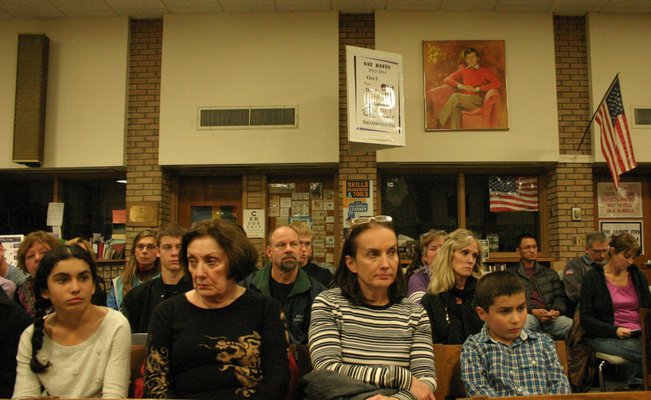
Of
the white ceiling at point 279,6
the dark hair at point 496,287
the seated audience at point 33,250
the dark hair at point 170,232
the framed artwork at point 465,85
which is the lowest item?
the dark hair at point 496,287

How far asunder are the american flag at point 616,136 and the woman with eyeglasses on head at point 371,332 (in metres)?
4.99

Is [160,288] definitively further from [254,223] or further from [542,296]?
[542,296]

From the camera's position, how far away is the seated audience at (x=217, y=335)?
85.7 inches

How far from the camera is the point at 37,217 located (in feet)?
25.1

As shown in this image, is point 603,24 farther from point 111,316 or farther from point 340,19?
A: point 111,316

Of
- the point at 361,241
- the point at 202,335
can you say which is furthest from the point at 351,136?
the point at 202,335

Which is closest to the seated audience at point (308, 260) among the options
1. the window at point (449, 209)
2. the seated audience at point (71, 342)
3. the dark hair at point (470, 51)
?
the seated audience at point (71, 342)

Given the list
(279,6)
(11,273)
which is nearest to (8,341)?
(11,273)

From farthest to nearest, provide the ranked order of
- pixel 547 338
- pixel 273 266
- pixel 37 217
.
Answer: pixel 37 217, pixel 273 266, pixel 547 338

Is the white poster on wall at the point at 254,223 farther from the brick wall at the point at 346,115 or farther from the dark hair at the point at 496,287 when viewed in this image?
the dark hair at the point at 496,287

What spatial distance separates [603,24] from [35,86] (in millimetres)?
7817

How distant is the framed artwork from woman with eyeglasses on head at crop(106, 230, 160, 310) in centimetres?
418

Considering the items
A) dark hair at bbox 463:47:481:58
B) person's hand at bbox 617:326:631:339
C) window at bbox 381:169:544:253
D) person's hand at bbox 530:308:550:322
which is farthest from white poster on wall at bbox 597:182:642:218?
person's hand at bbox 617:326:631:339

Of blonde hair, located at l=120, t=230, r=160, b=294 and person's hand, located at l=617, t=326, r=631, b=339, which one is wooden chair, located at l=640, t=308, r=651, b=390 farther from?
blonde hair, located at l=120, t=230, r=160, b=294
